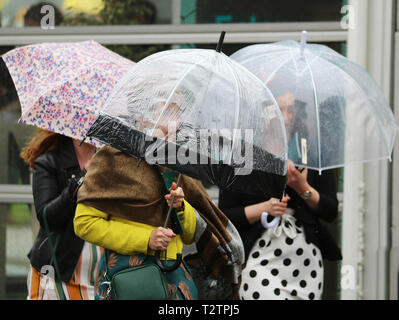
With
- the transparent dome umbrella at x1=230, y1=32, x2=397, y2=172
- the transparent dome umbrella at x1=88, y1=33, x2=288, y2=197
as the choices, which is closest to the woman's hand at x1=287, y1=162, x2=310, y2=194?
the transparent dome umbrella at x1=230, y1=32, x2=397, y2=172

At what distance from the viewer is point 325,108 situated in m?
3.52

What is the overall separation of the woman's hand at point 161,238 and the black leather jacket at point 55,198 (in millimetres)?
761

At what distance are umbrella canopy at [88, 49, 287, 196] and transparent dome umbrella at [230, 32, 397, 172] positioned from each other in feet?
1.64

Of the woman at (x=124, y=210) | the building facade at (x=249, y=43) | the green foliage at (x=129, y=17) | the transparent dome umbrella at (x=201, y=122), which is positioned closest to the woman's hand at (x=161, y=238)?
the woman at (x=124, y=210)

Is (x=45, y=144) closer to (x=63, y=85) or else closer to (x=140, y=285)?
(x=63, y=85)

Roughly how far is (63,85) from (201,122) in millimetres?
1023

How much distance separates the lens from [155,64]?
303cm

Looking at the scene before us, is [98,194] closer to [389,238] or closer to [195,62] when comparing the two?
[195,62]

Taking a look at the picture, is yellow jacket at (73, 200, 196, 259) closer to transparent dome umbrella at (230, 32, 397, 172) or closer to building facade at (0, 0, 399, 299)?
transparent dome umbrella at (230, 32, 397, 172)

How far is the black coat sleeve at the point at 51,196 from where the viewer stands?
3.56 m

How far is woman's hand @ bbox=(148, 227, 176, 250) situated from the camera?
121 inches

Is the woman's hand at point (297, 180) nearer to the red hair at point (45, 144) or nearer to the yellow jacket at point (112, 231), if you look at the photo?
the yellow jacket at point (112, 231)

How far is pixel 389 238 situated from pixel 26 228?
2921 mm
